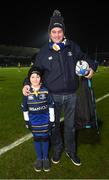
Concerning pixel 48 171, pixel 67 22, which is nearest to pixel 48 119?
pixel 48 171

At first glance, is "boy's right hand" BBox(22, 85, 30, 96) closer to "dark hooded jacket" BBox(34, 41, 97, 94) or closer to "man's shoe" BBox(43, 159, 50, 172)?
"dark hooded jacket" BBox(34, 41, 97, 94)

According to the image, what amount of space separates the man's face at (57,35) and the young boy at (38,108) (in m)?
0.53

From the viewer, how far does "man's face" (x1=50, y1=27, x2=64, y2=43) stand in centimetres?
536

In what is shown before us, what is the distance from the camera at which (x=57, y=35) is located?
5359 millimetres

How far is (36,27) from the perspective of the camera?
85000 mm

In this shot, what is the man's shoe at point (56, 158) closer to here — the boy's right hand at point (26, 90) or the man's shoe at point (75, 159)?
the man's shoe at point (75, 159)

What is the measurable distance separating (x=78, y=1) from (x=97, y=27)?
8.92 metres

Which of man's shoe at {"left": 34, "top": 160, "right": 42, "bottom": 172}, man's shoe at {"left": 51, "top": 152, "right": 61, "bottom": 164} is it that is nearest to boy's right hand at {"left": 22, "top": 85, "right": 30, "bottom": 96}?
man's shoe at {"left": 34, "top": 160, "right": 42, "bottom": 172}

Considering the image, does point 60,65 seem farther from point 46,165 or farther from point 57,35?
point 46,165

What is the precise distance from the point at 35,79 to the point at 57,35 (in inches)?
29.6

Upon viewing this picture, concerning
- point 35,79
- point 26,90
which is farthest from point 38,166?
point 35,79

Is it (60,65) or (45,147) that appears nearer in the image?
(60,65)

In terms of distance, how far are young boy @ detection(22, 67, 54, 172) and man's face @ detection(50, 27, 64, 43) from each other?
528mm

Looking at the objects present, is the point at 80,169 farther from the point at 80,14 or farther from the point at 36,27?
the point at 80,14
